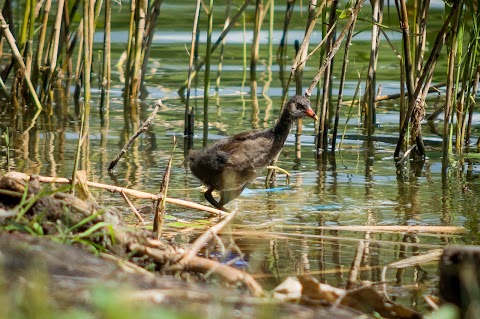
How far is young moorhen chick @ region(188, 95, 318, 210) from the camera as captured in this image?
22.3ft

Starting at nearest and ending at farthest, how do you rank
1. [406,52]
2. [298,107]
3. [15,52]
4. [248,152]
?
[248,152], [298,107], [406,52], [15,52]

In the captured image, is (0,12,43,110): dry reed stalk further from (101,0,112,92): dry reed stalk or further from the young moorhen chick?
the young moorhen chick

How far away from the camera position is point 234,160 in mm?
6863

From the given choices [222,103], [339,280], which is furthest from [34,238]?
[222,103]

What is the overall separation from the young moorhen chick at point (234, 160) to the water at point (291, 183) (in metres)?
0.16

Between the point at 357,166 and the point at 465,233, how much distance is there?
226 cm

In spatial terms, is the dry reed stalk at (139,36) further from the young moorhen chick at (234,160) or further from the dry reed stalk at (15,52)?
the young moorhen chick at (234,160)

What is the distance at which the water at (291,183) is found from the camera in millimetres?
5418

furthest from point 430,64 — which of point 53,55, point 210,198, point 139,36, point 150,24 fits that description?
point 53,55

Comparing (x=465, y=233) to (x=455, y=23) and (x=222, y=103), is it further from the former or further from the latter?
(x=222, y=103)

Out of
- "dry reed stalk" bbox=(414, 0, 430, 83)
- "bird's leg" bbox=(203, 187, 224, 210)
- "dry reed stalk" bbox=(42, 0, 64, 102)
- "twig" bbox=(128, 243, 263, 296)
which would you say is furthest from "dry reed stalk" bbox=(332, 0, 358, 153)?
"twig" bbox=(128, 243, 263, 296)

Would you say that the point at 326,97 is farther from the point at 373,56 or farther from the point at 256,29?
the point at 256,29

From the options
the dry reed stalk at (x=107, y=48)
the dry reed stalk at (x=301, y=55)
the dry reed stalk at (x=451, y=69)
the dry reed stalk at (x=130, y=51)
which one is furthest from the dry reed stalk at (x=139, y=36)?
Result: the dry reed stalk at (x=451, y=69)

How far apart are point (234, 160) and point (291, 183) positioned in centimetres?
82
